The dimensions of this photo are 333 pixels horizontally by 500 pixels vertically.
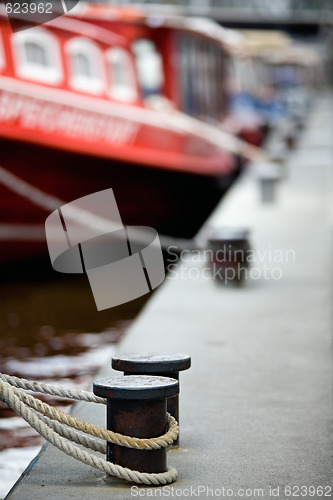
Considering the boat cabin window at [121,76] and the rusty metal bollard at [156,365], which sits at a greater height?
the rusty metal bollard at [156,365]

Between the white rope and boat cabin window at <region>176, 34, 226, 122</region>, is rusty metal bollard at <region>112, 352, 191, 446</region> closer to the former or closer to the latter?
the white rope

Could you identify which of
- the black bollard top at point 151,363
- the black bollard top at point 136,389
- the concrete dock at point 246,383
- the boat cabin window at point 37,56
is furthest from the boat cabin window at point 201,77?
the black bollard top at point 136,389

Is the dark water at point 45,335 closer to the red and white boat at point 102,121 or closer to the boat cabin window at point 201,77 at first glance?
the red and white boat at point 102,121

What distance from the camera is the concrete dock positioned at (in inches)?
151

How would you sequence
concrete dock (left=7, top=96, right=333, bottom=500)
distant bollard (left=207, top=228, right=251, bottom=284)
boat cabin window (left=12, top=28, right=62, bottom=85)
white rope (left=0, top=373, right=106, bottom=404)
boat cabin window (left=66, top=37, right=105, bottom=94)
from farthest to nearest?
boat cabin window (left=66, top=37, right=105, bottom=94) → boat cabin window (left=12, top=28, right=62, bottom=85) → distant bollard (left=207, top=228, right=251, bottom=284) → white rope (left=0, top=373, right=106, bottom=404) → concrete dock (left=7, top=96, right=333, bottom=500)

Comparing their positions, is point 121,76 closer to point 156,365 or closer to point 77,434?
point 156,365

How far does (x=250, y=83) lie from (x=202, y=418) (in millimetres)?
29492

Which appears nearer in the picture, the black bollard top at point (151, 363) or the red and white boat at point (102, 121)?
the black bollard top at point (151, 363)

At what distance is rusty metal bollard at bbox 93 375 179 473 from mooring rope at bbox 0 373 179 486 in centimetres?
4

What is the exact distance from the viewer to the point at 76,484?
3.81 metres

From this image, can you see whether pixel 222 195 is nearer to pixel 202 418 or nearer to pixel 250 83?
pixel 202 418

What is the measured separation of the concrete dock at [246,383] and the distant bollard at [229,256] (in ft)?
0.38

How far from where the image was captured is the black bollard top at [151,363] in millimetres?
4113

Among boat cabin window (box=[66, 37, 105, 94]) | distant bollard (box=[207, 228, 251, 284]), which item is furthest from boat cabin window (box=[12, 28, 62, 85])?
distant bollard (box=[207, 228, 251, 284])
